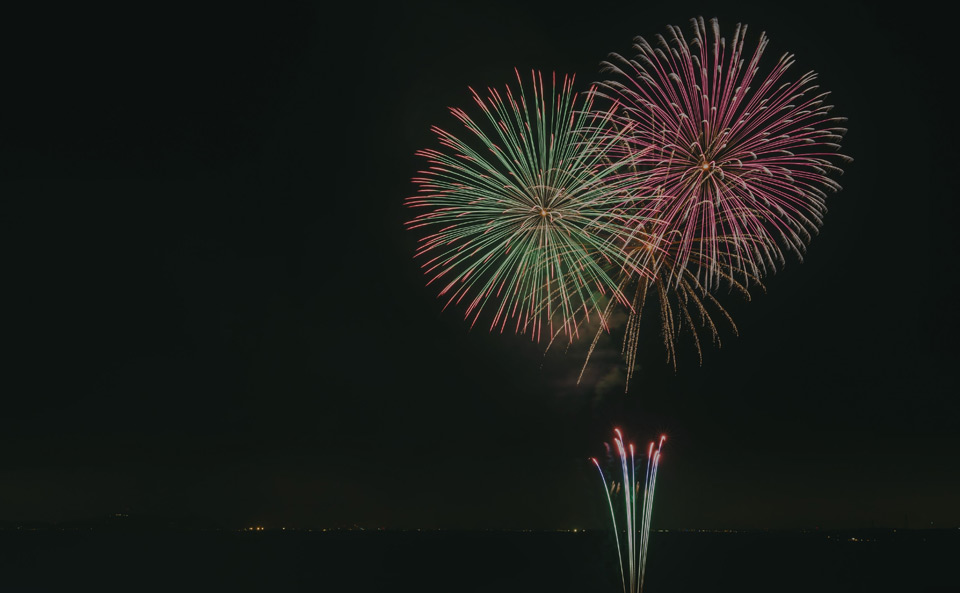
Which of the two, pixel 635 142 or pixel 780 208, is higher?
pixel 635 142

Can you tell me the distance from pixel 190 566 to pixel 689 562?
242 feet

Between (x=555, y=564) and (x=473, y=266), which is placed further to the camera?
(x=555, y=564)

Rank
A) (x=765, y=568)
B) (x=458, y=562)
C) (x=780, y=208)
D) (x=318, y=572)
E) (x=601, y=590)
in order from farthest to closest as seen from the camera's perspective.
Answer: (x=458, y=562), (x=765, y=568), (x=318, y=572), (x=601, y=590), (x=780, y=208)

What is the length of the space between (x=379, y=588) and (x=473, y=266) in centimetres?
7208

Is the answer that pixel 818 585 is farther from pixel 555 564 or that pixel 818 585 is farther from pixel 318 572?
pixel 318 572

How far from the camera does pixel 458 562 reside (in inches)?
5059

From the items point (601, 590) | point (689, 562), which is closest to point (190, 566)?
point (601, 590)

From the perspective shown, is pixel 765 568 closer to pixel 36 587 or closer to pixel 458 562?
pixel 458 562

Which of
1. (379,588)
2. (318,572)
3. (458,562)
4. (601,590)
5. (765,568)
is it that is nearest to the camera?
(601,590)

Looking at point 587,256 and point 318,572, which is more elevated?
point 587,256

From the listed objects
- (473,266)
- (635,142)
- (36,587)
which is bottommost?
(36,587)

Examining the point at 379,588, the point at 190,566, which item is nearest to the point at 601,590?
the point at 379,588

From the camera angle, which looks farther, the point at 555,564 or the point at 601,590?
the point at 555,564

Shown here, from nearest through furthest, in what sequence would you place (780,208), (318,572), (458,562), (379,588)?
(780,208), (379,588), (318,572), (458,562)
